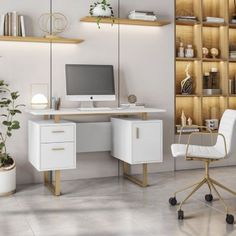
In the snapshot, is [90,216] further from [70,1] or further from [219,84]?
[219,84]

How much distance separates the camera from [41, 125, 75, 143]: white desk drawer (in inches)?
177

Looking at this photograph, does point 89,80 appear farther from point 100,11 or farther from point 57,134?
point 57,134

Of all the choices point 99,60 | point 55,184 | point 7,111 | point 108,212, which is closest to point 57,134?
point 55,184

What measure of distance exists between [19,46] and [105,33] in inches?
43.9

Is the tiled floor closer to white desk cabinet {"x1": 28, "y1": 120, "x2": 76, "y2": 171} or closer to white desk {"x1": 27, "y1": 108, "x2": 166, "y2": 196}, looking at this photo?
white desk {"x1": 27, "y1": 108, "x2": 166, "y2": 196}

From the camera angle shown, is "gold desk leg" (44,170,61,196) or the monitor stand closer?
"gold desk leg" (44,170,61,196)

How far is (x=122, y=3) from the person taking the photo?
5.59 m

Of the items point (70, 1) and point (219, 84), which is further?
point (219, 84)

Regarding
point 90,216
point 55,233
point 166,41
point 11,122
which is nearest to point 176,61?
point 166,41

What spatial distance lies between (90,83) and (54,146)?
104 cm

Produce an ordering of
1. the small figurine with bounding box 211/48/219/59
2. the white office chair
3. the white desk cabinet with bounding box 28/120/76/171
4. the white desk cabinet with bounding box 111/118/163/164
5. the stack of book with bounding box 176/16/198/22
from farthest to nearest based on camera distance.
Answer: the small figurine with bounding box 211/48/219/59 < the stack of book with bounding box 176/16/198/22 < the white desk cabinet with bounding box 111/118/163/164 < the white desk cabinet with bounding box 28/120/76/171 < the white office chair

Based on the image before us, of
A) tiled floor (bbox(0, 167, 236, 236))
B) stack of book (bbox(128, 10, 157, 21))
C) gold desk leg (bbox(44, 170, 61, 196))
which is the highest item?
stack of book (bbox(128, 10, 157, 21))

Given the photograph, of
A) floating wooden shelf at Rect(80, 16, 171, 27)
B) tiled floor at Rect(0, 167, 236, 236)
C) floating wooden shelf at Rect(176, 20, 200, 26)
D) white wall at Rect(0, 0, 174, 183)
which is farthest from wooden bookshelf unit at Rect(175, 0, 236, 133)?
tiled floor at Rect(0, 167, 236, 236)

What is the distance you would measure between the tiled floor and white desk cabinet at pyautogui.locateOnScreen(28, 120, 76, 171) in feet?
1.14
